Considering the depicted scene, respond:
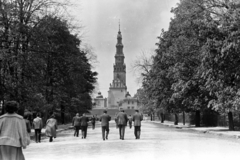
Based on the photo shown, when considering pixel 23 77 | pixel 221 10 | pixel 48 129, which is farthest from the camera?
pixel 221 10

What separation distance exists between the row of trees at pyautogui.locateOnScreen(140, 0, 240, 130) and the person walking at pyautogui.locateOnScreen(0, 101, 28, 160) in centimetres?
1809

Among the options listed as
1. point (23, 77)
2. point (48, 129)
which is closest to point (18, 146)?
point (48, 129)

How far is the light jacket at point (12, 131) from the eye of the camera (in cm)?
671

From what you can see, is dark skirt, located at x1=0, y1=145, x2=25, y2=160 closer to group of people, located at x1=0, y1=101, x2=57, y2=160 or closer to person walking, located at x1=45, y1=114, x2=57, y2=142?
group of people, located at x1=0, y1=101, x2=57, y2=160

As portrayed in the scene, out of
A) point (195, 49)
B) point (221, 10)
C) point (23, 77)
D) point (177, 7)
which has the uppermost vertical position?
point (177, 7)

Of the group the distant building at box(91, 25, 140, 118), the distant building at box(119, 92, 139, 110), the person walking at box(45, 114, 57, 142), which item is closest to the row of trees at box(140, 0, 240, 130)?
the person walking at box(45, 114, 57, 142)

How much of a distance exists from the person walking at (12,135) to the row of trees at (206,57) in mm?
18086

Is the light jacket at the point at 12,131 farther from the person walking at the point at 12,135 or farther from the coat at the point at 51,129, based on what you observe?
the coat at the point at 51,129

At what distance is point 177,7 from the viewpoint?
3934 centimetres

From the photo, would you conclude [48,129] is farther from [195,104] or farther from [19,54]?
[195,104]

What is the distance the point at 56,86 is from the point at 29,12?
14675 millimetres

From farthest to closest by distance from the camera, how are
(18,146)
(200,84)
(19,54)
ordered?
(200,84) → (19,54) → (18,146)

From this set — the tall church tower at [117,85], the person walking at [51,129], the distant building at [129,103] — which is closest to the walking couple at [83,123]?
the person walking at [51,129]

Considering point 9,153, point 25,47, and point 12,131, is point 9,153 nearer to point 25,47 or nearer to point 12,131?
point 12,131
